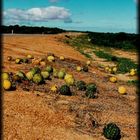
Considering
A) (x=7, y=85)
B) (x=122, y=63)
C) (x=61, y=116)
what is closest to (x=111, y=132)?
(x=61, y=116)

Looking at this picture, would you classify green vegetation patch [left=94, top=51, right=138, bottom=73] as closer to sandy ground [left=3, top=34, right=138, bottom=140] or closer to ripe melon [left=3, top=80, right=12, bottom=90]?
sandy ground [left=3, top=34, right=138, bottom=140]

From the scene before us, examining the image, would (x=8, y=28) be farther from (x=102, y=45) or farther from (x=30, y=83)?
(x=30, y=83)

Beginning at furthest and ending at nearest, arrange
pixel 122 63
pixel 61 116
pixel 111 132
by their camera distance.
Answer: pixel 122 63
pixel 61 116
pixel 111 132

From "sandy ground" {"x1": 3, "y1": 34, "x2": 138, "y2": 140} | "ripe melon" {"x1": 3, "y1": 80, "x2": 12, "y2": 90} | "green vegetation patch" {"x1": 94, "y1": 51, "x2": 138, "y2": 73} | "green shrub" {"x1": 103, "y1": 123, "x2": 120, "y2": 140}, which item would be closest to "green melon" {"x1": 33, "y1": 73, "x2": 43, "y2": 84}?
"sandy ground" {"x1": 3, "y1": 34, "x2": 138, "y2": 140}

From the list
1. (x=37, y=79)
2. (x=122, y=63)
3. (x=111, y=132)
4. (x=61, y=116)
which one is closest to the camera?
(x=111, y=132)

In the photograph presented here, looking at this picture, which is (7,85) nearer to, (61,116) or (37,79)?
(61,116)

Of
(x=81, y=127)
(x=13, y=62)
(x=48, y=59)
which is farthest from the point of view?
(x=48, y=59)

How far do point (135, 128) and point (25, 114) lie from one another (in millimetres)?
4035

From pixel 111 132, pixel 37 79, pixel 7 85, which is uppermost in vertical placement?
pixel 7 85

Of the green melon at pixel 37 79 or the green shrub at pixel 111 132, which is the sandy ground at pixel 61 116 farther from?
the green melon at pixel 37 79

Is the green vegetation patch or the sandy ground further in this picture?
the green vegetation patch

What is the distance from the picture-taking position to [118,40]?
68750 mm

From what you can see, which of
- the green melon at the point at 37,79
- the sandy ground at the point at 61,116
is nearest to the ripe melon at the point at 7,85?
the sandy ground at the point at 61,116

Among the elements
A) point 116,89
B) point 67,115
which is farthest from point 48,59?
point 67,115
